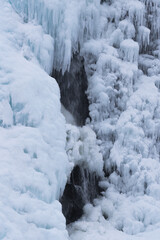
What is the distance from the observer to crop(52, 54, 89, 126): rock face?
821cm

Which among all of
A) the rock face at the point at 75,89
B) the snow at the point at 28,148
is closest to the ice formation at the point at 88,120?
the snow at the point at 28,148

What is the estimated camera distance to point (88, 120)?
851 centimetres

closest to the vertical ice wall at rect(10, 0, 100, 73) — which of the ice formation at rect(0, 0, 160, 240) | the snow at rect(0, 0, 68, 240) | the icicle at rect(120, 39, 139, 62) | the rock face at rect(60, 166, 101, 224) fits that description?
the ice formation at rect(0, 0, 160, 240)

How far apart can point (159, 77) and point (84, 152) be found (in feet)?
11.2

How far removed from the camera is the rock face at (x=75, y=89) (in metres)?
8.21

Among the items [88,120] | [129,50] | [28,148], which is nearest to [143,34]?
[129,50]

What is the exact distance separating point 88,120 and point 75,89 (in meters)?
0.85

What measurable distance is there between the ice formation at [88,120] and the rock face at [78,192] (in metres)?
0.21

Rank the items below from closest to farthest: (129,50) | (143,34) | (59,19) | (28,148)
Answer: (28,148)
(59,19)
(129,50)
(143,34)

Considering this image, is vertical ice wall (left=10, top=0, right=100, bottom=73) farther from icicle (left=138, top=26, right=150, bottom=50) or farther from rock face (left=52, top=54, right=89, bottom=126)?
icicle (left=138, top=26, right=150, bottom=50)

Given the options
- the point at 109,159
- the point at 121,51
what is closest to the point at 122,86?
the point at 121,51

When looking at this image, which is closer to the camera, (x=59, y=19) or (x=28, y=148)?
(x=28, y=148)

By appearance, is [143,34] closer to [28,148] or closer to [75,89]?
[75,89]

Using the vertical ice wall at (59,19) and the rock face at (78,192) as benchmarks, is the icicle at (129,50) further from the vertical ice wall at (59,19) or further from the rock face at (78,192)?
the rock face at (78,192)
